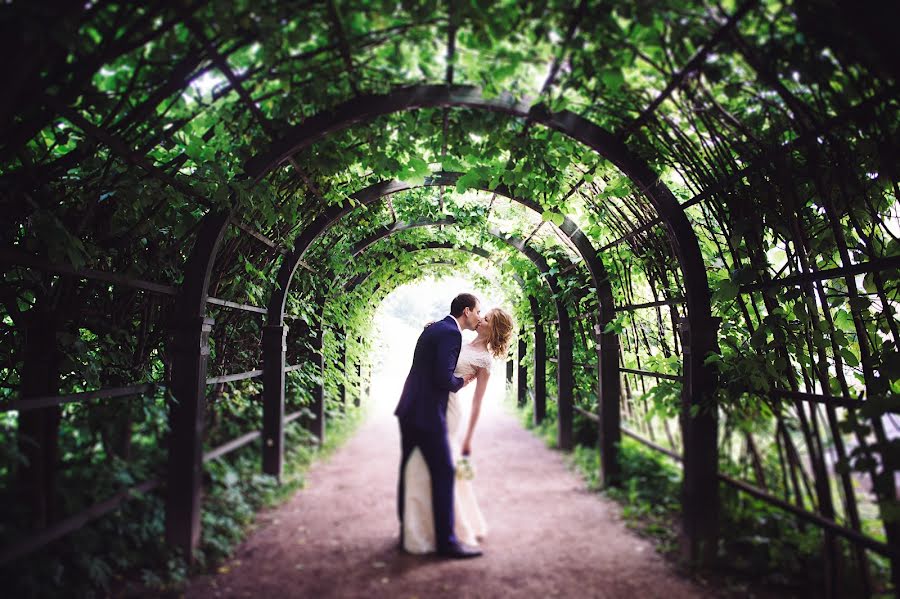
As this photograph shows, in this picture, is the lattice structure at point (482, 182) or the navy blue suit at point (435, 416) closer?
the lattice structure at point (482, 182)

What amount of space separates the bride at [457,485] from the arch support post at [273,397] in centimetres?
193

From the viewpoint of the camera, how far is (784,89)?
1.97 m

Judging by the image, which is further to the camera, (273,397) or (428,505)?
(273,397)

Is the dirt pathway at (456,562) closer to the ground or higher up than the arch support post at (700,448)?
closer to the ground

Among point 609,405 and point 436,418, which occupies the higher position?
point 436,418

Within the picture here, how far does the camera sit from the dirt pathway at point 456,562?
2.88 meters

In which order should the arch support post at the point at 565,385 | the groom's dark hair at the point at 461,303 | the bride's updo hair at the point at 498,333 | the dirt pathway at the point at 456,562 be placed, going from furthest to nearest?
the arch support post at the point at 565,385, the bride's updo hair at the point at 498,333, the groom's dark hair at the point at 461,303, the dirt pathway at the point at 456,562

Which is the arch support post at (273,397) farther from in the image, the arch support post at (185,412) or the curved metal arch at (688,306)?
the curved metal arch at (688,306)

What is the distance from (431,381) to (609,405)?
7.64ft

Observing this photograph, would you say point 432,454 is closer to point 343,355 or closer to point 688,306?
point 688,306

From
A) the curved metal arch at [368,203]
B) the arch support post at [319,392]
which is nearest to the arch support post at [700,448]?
the curved metal arch at [368,203]

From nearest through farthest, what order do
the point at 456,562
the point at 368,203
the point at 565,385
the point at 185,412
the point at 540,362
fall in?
the point at 185,412 < the point at 456,562 < the point at 368,203 < the point at 565,385 < the point at 540,362

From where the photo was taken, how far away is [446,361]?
3354 mm

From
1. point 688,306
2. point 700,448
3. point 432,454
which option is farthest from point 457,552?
point 688,306
